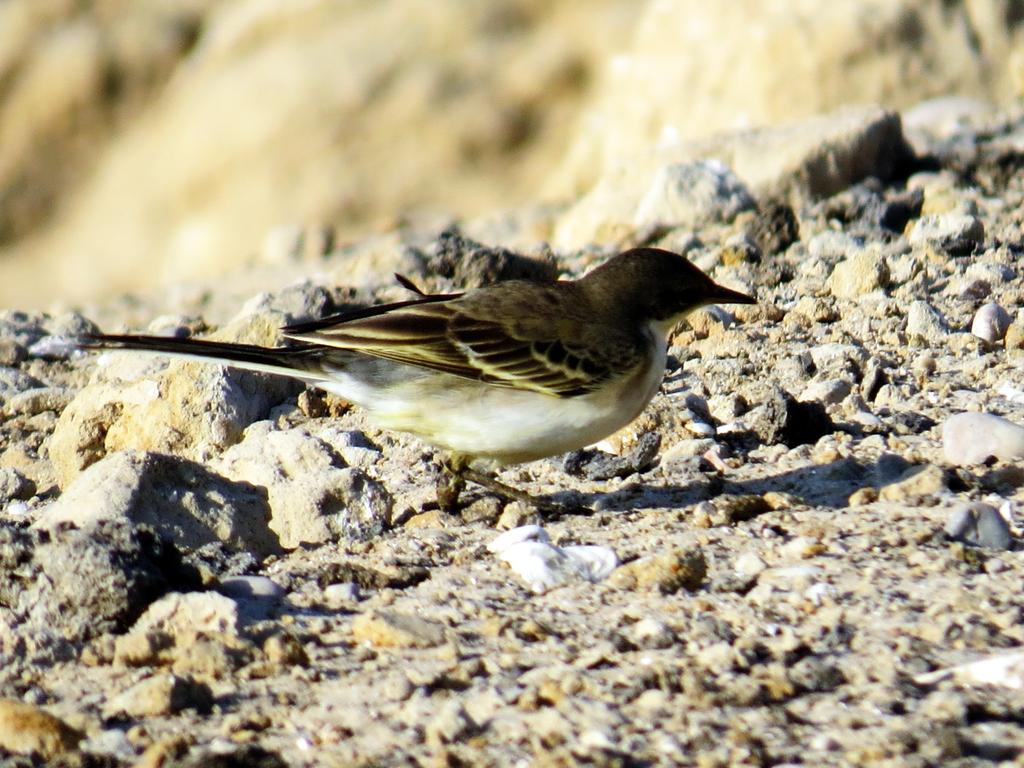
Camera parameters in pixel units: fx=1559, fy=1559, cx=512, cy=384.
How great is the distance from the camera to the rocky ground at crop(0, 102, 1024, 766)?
4.50m

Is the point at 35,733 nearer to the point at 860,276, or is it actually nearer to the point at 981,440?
the point at 981,440

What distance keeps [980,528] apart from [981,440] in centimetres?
95

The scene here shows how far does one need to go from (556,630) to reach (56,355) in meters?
5.10

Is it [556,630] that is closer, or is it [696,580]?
[556,630]

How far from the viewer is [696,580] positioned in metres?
5.58

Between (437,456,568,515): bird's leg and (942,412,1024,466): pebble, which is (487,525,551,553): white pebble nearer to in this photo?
(437,456,568,515): bird's leg

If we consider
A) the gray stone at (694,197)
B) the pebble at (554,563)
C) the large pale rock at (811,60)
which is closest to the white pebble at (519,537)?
the pebble at (554,563)

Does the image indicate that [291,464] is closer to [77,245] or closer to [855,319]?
[855,319]

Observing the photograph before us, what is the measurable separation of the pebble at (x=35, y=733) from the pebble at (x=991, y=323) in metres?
5.19

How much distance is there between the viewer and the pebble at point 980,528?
5762 mm

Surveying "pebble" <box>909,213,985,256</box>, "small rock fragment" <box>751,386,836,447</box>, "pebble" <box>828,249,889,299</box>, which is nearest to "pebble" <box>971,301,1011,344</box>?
"pebble" <box>828,249,889,299</box>

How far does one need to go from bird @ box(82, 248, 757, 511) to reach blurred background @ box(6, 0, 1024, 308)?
868cm

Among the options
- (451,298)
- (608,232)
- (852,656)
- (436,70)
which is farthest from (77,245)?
(852,656)

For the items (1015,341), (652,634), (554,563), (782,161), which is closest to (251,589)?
(554,563)
